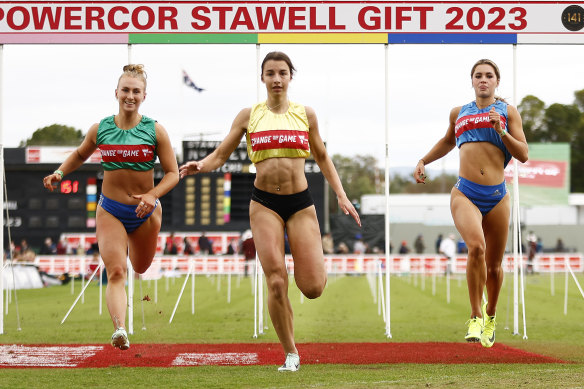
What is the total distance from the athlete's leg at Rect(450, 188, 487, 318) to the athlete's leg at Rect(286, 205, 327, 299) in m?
1.85

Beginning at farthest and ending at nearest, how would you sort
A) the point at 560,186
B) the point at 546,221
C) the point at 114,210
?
the point at 546,221 → the point at 560,186 → the point at 114,210

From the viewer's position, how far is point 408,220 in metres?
54.5

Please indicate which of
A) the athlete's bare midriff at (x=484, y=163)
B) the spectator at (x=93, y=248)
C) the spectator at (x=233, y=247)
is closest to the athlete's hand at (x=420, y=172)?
the athlete's bare midriff at (x=484, y=163)

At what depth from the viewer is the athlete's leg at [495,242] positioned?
9.24 metres

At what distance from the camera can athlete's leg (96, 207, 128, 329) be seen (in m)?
7.86

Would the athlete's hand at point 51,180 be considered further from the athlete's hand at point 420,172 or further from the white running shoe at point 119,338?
the athlete's hand at point 420,172

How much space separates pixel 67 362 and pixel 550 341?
6514 mm

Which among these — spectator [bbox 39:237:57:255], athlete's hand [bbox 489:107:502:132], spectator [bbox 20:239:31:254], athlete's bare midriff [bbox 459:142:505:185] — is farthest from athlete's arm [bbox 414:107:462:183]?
spectator [bbox 39:237:57:255]

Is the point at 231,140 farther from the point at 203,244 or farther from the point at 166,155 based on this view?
the point at 203,244

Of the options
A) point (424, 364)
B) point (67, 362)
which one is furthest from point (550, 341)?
point (67, 362)

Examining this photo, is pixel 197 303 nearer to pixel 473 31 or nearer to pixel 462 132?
pixel 473 31

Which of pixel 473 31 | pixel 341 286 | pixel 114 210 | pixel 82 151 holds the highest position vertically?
pixel 473 31

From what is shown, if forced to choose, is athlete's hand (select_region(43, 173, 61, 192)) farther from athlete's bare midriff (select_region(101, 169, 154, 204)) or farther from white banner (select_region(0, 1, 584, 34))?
white banner (select_region(0, 1, 584, 34))

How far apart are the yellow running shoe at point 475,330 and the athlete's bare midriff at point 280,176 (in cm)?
239
